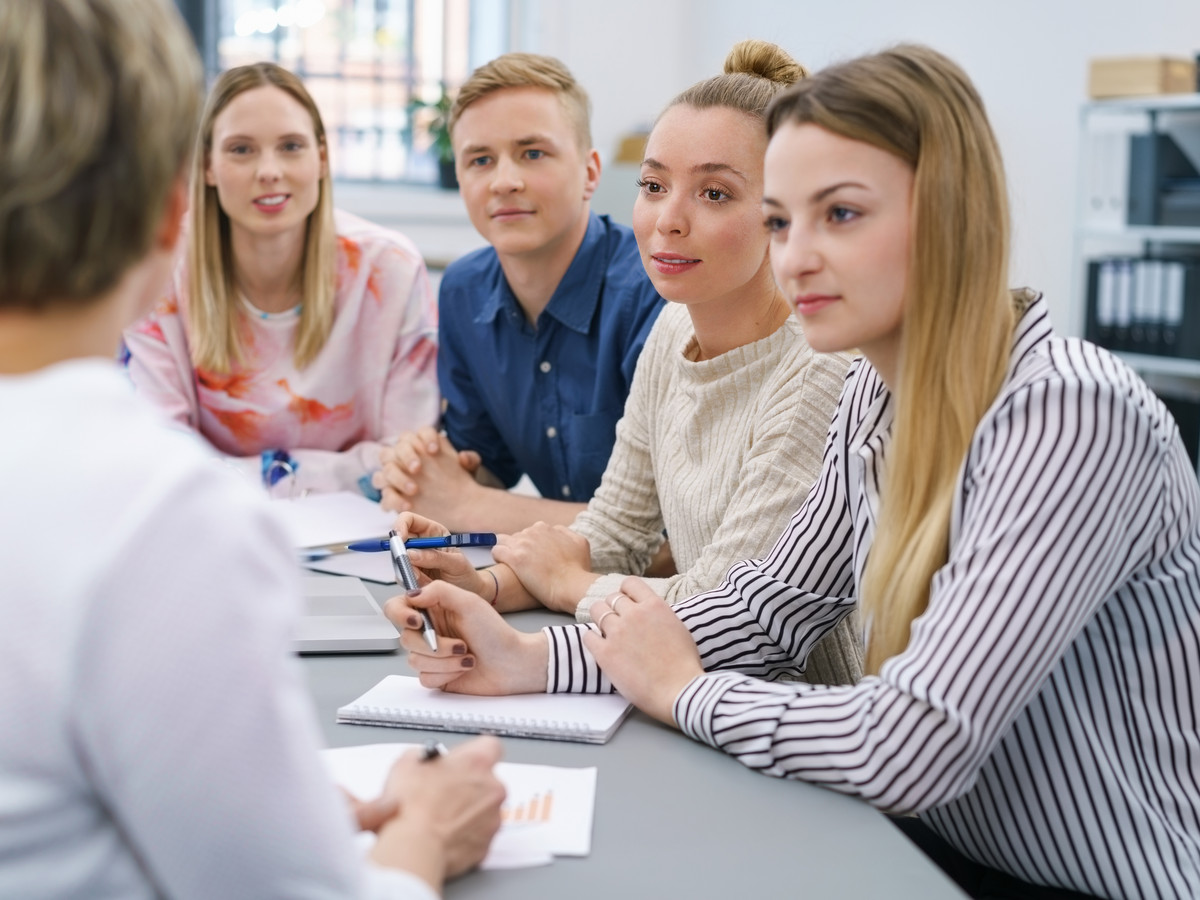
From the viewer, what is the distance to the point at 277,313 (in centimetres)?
237

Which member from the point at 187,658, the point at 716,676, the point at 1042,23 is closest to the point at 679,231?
the point at 716,676

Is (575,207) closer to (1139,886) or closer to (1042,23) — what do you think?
(1139,886)

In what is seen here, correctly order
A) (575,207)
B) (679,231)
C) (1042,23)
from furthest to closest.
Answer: (1042,23), (575,207), (679,231)

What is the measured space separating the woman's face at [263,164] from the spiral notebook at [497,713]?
4.57ft

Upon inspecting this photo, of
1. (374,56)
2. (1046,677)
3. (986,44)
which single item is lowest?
(1046,677)

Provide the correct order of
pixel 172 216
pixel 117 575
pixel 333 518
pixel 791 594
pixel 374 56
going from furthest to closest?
pixel 374 56 < pixel 333 518 < pixel 791 594 < pixel 172 216 < pixel 117 575

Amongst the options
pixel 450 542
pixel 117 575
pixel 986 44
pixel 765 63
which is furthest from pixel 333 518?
pixel 986 44

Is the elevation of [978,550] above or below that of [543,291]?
below

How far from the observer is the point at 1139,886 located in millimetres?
992

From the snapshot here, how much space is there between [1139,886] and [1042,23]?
11.9 ft

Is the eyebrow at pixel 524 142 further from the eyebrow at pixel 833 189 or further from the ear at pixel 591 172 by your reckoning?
the eyebrow at pixel 833 189

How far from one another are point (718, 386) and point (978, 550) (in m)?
0.67

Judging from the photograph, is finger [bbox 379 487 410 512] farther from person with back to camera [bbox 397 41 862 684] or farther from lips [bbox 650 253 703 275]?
lips [bbox 650 253 703 275]

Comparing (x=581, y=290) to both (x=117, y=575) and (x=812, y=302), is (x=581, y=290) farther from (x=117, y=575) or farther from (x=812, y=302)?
(x=117, y=575)
